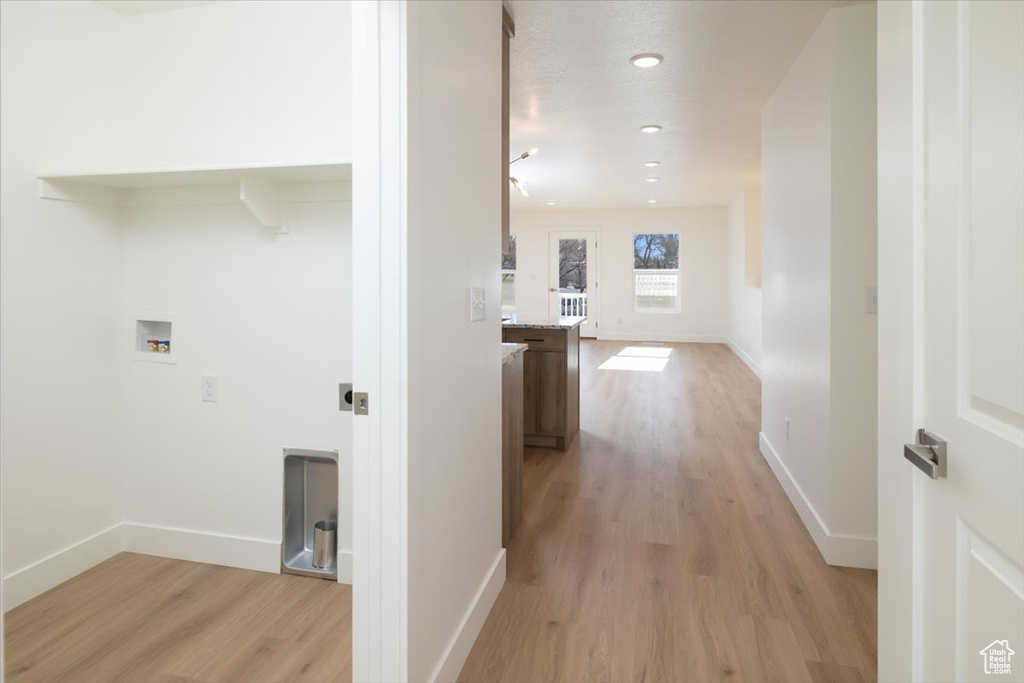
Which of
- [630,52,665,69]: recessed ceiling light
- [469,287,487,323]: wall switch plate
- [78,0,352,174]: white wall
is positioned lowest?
[469,287,487,323]: wall switch plate

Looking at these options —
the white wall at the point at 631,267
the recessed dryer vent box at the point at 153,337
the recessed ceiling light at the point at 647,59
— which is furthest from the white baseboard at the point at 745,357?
the recessed dryer vent box at the point at 153,337

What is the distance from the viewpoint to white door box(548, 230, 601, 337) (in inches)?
448

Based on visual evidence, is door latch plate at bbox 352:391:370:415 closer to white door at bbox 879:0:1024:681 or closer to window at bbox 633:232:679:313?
white door at bbox 879:0:1024:681

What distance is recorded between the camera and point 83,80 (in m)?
2.45

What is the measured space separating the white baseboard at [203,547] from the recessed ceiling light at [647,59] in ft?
10.1

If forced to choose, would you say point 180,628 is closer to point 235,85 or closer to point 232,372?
point 232,372

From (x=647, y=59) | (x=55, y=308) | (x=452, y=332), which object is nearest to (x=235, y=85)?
(x=55, y=308)

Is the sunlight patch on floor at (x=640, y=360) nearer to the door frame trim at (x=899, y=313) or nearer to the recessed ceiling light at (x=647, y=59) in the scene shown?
the recessed ceiling light at (x=647, y=59)

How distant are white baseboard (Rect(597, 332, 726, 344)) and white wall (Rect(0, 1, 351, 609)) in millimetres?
9281

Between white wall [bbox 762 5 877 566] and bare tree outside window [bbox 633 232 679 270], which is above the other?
bare tree outside window [bbox 633 232 679 270]

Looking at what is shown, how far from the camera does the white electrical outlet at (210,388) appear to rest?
8.47ft

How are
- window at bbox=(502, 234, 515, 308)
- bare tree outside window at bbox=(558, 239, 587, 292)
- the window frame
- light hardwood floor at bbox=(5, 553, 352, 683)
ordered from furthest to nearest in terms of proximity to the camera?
window at bbox=(502, 234, 515, 308), bare tree outside window at bbox=(558, 239, 587, 292), the window frame, light hardwood floor at bbox=(5, 553, 352, 683)

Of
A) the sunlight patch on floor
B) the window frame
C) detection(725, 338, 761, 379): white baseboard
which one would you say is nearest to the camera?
detection(725, 338, 761, 379): white baseboard

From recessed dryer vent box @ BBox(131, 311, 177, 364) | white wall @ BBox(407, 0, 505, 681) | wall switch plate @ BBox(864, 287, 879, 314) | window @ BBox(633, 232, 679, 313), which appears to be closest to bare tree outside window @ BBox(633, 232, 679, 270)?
window @ BBox(633, 232, 679, 313)
